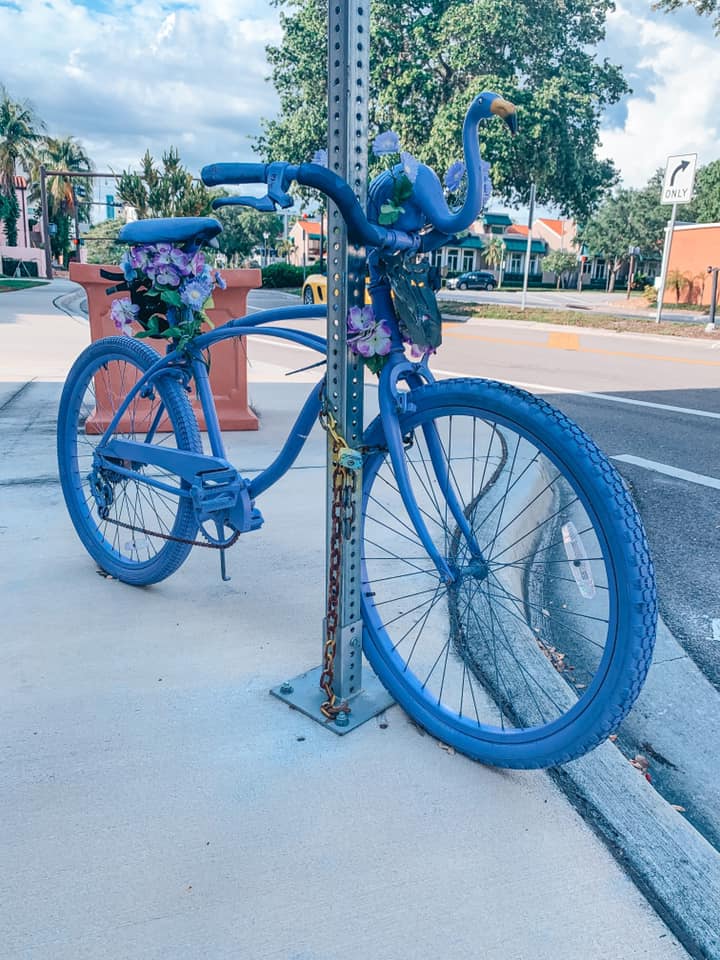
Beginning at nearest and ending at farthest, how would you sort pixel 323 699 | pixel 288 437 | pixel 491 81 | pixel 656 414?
pixel 323 699
pixel 288 437
pixel 656 414
pixel 491 81

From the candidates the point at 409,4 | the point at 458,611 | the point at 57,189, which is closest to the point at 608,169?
the point at 409,4

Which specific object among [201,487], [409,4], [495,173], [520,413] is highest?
[409,4]

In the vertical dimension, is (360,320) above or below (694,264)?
below

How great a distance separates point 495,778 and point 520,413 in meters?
0.91

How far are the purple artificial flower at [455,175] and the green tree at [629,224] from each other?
200 feet

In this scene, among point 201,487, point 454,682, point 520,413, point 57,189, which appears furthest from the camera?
point 57,189

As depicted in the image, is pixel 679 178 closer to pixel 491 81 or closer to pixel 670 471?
pixel 491 81

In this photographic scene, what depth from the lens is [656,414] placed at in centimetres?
696

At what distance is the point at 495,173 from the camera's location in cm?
2117

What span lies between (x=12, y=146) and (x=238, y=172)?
60666mm

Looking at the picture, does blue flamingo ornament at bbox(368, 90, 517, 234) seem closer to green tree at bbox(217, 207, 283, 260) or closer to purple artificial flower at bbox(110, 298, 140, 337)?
purple artificial flower at bbox(110, 298, 140, 337)

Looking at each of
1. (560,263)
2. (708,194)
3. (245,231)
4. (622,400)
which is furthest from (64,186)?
(622,400)

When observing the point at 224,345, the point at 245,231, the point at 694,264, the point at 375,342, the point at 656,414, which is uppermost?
the point at 245,231

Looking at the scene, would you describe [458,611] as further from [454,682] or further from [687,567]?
[687,567]
